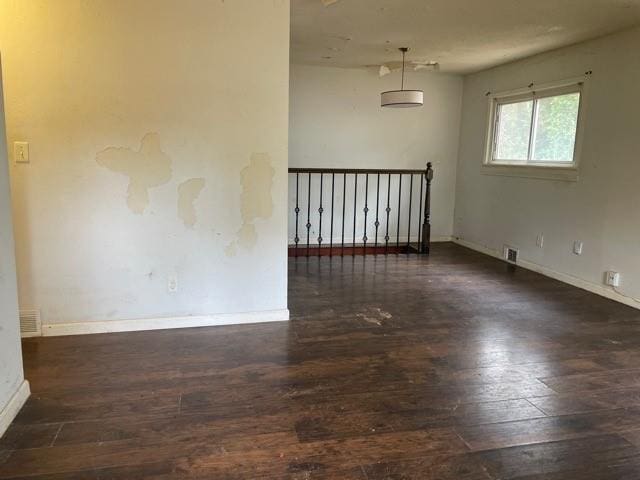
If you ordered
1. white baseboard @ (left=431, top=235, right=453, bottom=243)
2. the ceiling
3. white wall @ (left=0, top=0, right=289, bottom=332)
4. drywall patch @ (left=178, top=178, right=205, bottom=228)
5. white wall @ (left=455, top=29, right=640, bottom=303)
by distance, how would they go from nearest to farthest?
1. white wall @ (left=0, top=0, right=289, bottom=332)
2. drywall patch @ (left=178, top=178, right=205, bottom=228)
3. the ceiling
4. white wall @ (left=455, top=29, right=640, bottom=303)
5. white baseboard @ (left=431, top=235, right=453, bottom=243)

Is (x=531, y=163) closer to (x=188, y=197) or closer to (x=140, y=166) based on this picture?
(x=188, y=197)

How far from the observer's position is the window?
447 cm

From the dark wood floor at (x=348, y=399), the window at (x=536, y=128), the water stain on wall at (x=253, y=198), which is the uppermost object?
the window at (x=536, y=128)

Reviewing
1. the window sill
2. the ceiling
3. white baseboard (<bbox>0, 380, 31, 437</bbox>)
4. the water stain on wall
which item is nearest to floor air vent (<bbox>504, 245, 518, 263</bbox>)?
the window sill

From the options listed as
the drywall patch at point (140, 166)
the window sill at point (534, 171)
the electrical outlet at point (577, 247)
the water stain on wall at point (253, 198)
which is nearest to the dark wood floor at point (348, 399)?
the water stain on wall at point (253, 198)

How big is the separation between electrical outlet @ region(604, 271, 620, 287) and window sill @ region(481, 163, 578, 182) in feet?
3.04

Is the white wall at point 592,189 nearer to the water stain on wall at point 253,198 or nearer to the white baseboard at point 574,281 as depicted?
the white baseboard at point 574,281

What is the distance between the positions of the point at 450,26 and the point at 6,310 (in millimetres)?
3726

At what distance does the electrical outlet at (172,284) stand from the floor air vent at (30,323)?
806 mm

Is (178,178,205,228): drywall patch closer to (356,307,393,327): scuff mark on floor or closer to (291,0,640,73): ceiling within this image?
(356,307,393,327): scuff mark on floor

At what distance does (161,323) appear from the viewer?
3.12 meters

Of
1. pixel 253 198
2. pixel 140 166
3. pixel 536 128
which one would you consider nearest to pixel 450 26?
pixel 536 128

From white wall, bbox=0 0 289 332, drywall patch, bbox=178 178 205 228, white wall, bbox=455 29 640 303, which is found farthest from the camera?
white wall, bbox=455 29 640 303

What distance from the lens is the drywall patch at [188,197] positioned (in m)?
3.03
